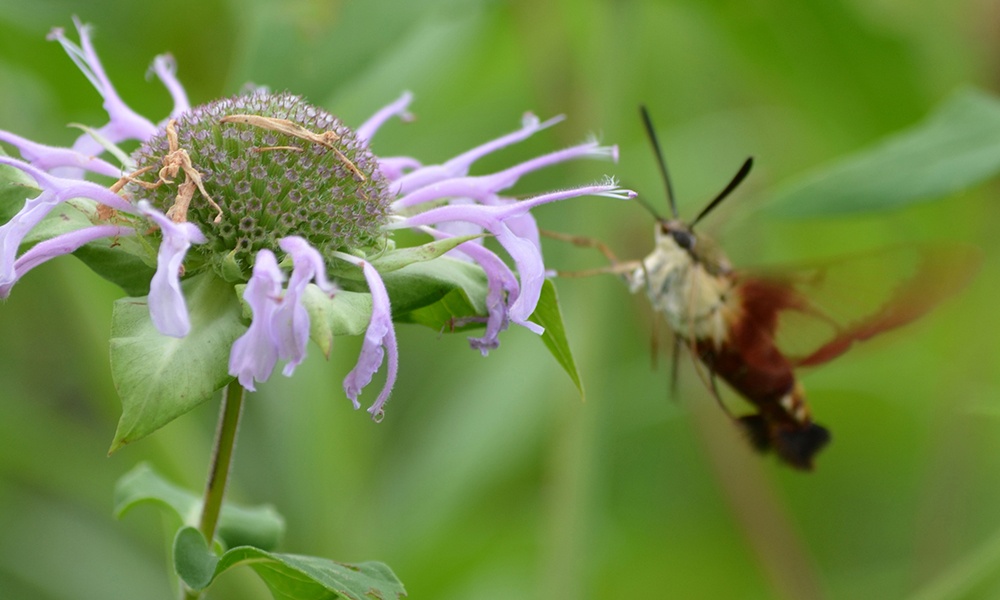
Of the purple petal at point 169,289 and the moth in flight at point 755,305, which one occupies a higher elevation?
the purple petal at point 169,289

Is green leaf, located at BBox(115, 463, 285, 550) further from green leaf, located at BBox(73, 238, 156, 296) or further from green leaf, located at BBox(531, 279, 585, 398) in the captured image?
green leaf, located at BBox(531, 279, 585, 398)

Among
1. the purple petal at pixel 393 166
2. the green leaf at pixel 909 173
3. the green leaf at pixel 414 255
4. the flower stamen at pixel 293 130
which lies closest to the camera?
the green leaf at pixel 414 255

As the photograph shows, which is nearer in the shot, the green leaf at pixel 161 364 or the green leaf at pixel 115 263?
the green leaf at pixel 161 364

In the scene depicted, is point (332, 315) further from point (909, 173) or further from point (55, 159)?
point (909, 173)

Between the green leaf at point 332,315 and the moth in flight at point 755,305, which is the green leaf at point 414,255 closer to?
the green leaf at point 332,315

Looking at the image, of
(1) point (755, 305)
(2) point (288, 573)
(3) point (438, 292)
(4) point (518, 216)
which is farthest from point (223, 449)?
(1) point (755, 305)

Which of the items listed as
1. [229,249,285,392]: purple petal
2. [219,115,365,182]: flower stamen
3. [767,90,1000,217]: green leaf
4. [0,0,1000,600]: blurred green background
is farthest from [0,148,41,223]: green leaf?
[767,90,1000,217]: green leaf

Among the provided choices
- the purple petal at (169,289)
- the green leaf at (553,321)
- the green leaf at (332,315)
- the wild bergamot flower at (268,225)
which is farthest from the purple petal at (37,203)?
the green leaf at (553,321)
